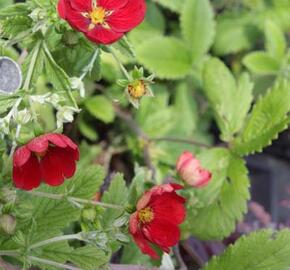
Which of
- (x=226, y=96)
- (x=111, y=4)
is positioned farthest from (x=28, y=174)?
(x=226, y=96)

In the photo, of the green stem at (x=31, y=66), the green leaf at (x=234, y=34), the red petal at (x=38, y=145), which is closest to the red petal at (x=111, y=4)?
the green stem at (x=31, y=66)

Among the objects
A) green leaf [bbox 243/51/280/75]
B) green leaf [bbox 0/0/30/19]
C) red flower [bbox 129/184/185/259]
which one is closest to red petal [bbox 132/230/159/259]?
red flower [bbox 129/184/185/259]

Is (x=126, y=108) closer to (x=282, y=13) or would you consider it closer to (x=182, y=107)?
(x=182, y=107)

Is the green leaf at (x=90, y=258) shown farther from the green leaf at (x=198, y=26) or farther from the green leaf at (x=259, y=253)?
the green leaf at (x=198, y=26)

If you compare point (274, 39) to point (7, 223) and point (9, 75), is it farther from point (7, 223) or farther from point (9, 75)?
point (7, 223)

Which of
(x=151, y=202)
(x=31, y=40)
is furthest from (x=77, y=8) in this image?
(x=151, y=202)

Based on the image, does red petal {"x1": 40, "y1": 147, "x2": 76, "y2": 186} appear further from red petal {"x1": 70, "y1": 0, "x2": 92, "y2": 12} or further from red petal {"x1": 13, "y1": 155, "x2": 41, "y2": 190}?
red petal {"x1": 70, "y1": 0, "x2": 92, "y2": 12}
